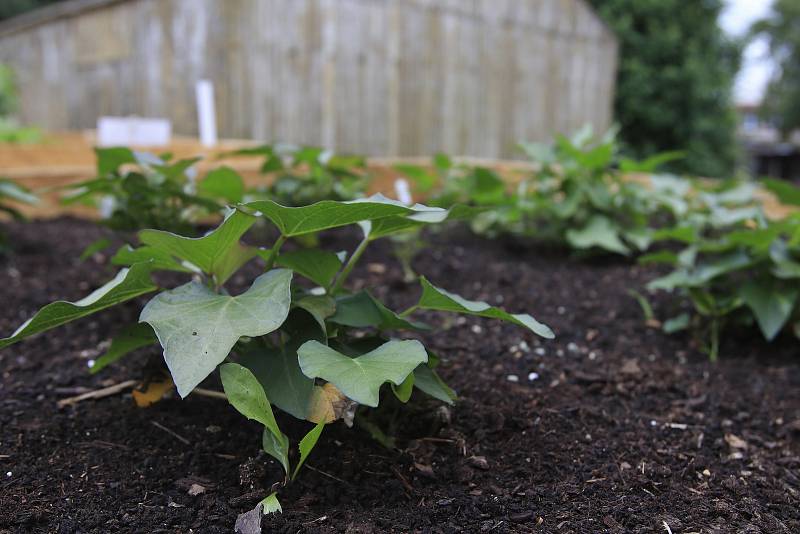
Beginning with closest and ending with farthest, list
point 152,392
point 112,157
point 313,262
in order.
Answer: point 313,262, point 152,392, point 112,157

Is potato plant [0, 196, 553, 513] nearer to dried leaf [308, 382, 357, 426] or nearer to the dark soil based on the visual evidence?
dried leaf [308, 382, 357, 426]

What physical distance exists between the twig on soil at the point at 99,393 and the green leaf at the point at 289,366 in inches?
14.1

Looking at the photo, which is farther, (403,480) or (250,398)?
(403,480)

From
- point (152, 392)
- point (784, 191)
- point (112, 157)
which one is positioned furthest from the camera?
point (784, 191)

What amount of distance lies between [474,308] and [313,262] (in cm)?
27

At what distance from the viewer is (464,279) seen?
7.29 feet

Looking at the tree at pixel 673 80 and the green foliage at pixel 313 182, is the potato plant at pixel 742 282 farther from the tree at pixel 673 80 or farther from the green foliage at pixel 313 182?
the tree at pixel 673 80

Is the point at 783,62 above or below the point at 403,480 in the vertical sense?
above

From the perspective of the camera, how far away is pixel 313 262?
107cm

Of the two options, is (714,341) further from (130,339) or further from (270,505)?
(130,339)

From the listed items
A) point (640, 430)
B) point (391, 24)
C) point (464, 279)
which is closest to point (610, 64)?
point (391, 24)

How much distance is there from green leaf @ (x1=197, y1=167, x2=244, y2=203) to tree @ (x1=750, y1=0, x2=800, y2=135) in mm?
26318

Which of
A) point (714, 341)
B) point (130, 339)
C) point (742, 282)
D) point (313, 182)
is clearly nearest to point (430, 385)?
point (130, 339)

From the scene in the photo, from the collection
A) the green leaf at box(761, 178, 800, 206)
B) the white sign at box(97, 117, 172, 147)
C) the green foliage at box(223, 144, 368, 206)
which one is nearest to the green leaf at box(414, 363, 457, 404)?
the green foliage at box(223, 144, 368, 206)
